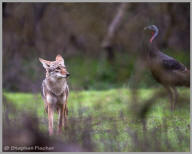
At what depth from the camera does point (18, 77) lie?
1753cm

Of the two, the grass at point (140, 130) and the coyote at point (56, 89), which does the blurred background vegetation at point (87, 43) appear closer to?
the grass at point (140, 130)

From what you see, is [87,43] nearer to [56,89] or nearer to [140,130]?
[56,89]

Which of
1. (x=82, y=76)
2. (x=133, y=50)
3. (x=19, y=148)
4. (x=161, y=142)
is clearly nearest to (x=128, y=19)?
(x=133, y=50)

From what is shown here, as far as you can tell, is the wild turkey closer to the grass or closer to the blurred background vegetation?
the grass

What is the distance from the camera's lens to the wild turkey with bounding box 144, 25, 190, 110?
723cm

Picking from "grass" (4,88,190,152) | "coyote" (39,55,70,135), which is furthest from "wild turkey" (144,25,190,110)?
"coyote" (39,55,70,135)

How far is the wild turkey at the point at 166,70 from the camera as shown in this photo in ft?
23.7

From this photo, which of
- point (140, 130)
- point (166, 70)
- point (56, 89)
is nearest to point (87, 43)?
point (56, 89)

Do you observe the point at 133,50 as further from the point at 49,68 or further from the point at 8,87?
the point at 49,68

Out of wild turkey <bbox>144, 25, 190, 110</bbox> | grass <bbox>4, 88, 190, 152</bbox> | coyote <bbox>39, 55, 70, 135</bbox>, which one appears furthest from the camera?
coyote <bbox>39, 55, 70, 135</bbox>

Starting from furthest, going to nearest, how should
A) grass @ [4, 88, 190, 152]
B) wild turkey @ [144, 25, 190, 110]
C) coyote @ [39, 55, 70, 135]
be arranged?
coyote @ [39, 55, 70, 135], wild turkey @ [144, 25, 190, 110], grass @ [4, 88, 190, 152]

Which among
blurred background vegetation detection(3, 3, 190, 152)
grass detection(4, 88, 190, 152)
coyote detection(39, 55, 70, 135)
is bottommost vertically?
grass detection(4, 88, 190, 152)

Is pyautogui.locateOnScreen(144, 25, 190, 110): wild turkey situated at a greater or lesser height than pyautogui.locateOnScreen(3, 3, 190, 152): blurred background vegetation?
lesser

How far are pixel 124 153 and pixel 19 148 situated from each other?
189 centimetres
